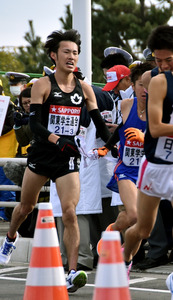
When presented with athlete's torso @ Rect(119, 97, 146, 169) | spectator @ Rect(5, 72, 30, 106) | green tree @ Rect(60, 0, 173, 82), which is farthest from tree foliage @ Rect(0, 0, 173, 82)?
athlete's torso @ Rect(119, 97, 146, 169)

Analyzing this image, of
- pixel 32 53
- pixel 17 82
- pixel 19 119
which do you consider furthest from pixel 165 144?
pixel 32 53

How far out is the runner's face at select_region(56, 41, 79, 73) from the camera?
746 centimetres

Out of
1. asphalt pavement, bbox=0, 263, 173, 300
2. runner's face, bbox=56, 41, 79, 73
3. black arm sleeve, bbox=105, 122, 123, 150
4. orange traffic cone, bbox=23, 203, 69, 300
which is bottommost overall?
asphalt pavement, bbox=0, 263, 173, 300

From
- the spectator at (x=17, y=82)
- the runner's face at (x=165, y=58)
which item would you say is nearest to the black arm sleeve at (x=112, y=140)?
the runner's face at (x=165, y=58)

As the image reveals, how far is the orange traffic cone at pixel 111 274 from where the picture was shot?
13.6ft

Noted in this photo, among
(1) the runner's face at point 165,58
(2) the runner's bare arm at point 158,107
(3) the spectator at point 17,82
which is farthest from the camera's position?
(3) the spectator at point 17,82

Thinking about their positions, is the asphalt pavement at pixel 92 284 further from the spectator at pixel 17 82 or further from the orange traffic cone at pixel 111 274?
the spectator at pixel 17 82

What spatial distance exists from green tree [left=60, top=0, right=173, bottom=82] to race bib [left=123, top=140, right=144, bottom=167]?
89.5 ft

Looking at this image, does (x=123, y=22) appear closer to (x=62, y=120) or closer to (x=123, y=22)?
(x=123, y=22)

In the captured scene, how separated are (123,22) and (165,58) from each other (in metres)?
30.3

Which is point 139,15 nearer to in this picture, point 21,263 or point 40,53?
point 40,53

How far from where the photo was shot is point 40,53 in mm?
39625

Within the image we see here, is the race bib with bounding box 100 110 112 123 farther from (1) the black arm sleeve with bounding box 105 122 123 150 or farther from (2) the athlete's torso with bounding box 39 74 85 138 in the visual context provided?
(2) the athlete's torso with bounding box 39 74 85 138

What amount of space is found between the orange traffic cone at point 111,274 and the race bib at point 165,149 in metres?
1.46
